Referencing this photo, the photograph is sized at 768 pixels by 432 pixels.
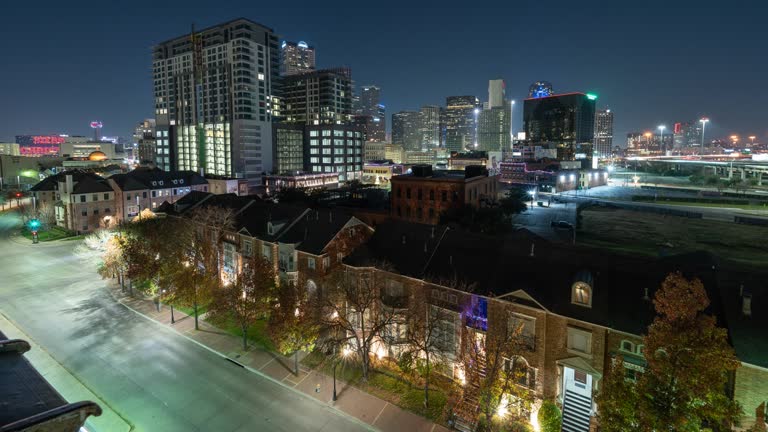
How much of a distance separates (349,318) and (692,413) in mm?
25045

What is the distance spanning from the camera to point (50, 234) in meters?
83.9


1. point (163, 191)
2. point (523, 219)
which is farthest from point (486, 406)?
point (163, 191)

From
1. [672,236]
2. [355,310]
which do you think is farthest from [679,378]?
[672,236]

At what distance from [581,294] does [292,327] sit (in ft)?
69.8

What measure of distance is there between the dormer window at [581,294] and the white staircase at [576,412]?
5.76 metres

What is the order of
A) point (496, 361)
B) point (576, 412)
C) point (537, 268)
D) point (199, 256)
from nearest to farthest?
1. point (496, 361)
2. point (576, 412)
3. point (537, 268)
4. point (199, 256)

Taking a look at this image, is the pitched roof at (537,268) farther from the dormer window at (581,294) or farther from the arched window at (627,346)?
the arched window at (627,346)

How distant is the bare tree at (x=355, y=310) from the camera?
106 feet

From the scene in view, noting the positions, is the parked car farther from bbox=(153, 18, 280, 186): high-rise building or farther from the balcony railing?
bbox=(153, 18, 280, 186): high-rise building

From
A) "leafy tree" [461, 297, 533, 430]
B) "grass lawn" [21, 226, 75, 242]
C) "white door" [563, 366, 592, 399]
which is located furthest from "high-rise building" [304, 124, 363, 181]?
"white door" [563, 366, 592, 399]

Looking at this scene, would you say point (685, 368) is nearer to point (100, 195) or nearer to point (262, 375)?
point (262, 375)

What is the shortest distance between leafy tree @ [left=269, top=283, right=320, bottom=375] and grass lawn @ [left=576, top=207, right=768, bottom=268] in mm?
57506

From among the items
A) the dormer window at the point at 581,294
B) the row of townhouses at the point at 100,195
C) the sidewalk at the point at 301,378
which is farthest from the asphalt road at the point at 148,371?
the row of townhouses at the point at 100,195

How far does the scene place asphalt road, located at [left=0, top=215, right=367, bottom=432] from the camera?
29.0 m
